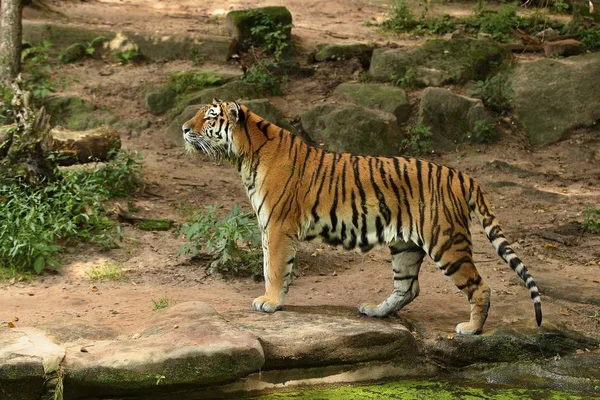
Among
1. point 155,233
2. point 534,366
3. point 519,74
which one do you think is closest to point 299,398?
point 534,366

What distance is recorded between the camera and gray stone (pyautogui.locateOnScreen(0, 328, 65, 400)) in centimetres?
542

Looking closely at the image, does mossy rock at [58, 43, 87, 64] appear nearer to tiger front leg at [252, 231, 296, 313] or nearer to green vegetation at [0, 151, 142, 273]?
green vegetation at [0, 151, 142, 273]

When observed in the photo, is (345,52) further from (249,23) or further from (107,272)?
(107,272)

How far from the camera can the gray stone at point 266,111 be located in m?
12.0

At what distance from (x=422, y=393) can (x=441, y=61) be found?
8.34m

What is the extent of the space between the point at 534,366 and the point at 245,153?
2799 millimetres

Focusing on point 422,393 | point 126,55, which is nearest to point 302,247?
point 422,393

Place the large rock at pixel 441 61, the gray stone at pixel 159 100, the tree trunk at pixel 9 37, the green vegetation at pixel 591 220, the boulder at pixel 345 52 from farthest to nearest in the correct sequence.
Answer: the boulder at pixel 345 52 < the large rock at pixel 441 61 < the gray stone at pixel 159 100 < the tree trunk at pixel 9 37 < the green vegetation at pixel 591 220

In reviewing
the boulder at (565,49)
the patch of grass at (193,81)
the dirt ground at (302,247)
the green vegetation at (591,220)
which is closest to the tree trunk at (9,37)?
the dirt ground at (302,247)

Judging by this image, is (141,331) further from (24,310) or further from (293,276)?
(293,276)

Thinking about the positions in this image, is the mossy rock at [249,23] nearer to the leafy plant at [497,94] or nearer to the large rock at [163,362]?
the leafy plant at [497,94]

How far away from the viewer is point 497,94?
1270cm

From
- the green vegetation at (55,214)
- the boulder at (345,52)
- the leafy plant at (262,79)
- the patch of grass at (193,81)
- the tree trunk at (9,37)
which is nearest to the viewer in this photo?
the green vegetation at (55,214)

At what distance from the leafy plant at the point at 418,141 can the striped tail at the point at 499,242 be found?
5.26 meters
